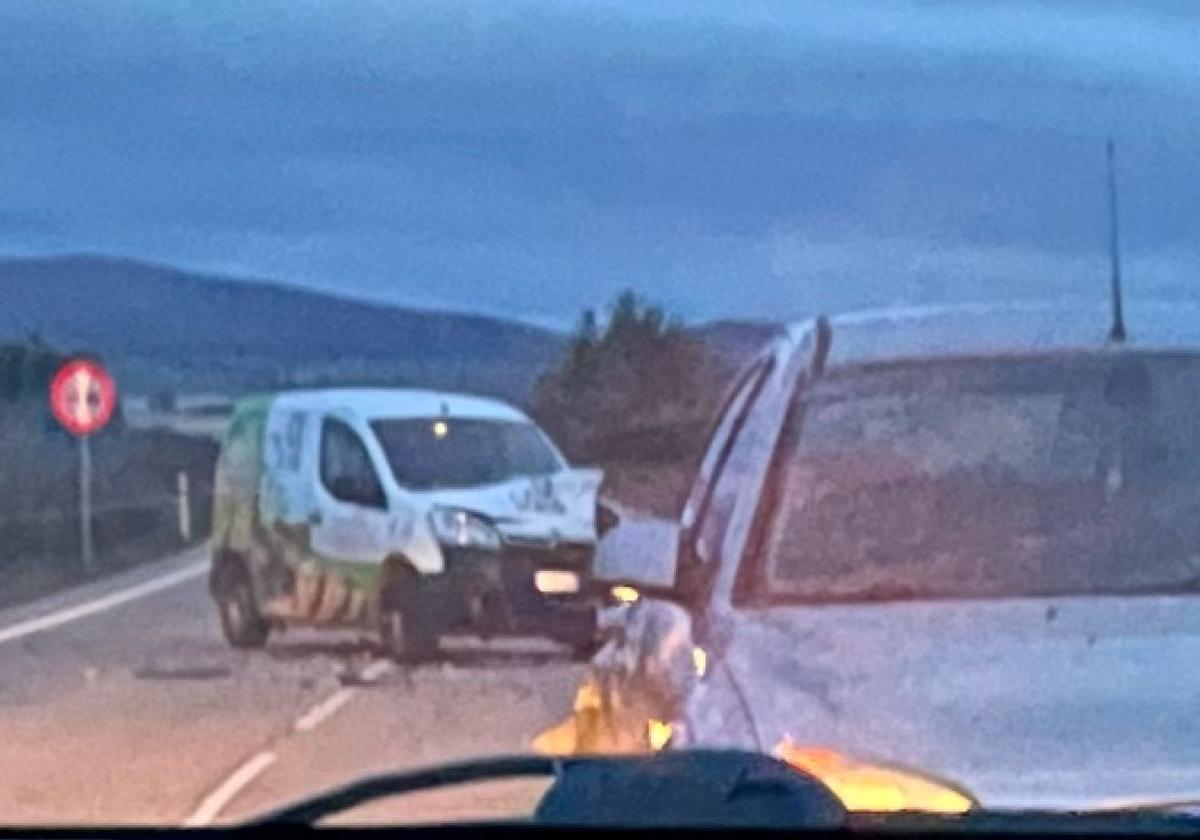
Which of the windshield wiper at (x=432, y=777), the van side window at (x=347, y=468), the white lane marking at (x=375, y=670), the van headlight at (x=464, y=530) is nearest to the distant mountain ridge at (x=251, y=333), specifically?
the van side window at (x=347, y=468)

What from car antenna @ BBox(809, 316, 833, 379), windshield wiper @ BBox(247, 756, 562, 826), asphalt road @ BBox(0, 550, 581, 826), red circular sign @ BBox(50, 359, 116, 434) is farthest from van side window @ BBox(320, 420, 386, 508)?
car antenna @ BBox(809, 316, 833, 379)

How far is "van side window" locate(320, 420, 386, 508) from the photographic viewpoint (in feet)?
31.4

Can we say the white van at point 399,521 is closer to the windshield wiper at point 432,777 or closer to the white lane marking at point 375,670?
the white lane marking at point 375,670

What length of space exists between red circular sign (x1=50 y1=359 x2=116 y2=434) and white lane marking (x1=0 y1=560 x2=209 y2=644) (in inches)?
10.0

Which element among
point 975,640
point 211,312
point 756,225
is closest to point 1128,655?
point 975,640

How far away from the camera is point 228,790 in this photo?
9.55 meters

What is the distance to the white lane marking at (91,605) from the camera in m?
9.61

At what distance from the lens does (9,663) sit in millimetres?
9625

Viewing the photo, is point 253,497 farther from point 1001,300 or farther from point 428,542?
point 1001,300

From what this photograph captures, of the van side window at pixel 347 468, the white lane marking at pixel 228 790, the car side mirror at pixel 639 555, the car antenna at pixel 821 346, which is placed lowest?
the white lane marking at pixel 228 790

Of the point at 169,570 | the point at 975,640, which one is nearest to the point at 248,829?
the point at 169,570

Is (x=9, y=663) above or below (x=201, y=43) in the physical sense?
below

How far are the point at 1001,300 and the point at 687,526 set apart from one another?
0.56 metres

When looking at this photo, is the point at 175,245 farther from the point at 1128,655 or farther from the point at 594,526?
the point at 1128,655
